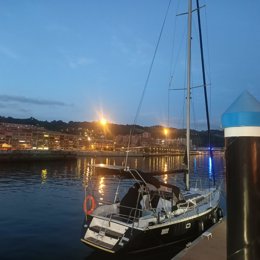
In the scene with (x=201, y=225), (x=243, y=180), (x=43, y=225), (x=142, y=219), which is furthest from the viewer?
(x=43, y=225)

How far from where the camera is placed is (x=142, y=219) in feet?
43.1

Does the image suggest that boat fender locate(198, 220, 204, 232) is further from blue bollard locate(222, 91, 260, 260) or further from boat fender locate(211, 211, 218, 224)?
blue bollard locate(222, 91, 260, 260)

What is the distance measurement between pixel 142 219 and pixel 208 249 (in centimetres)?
384

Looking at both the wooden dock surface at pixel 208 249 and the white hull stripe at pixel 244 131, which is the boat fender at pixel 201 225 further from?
the white hull stripe at pixel 244 131

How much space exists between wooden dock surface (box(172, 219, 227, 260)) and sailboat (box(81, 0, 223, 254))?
2.41 m

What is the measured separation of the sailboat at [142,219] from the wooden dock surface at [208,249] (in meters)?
2.41

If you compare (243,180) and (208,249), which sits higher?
(243,180)

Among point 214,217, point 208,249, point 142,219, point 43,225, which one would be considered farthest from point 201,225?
point 43,225

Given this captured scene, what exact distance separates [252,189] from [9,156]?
8664 centimetres

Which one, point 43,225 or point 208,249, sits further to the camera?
point 43,225

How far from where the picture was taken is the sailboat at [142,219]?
12586 mm

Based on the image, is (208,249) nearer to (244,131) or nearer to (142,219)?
(142,219)

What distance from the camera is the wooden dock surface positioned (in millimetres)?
8945

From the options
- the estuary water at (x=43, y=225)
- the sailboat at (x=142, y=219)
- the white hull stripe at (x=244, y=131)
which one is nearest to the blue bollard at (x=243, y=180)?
the white hull stripe at (x=244, y=131)
